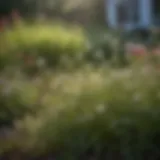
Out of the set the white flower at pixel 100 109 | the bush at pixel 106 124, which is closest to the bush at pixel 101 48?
the bush at pixel 106 124

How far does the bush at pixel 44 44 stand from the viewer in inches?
425

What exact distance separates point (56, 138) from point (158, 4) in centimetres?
1215

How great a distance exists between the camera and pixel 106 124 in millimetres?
6137

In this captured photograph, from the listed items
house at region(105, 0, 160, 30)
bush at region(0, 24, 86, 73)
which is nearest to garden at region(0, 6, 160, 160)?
bush at region(0, 24, 86, 73)

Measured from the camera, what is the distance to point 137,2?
1800 centimetres

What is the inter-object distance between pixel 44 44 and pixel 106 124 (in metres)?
5.33

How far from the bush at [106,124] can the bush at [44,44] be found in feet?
12.9

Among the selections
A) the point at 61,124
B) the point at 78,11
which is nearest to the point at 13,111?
the point at 61,124

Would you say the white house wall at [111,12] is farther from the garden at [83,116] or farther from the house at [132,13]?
the garden at [83,116]

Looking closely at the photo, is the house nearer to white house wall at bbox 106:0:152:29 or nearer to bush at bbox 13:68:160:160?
white house wall at bbox 106:0:152:29

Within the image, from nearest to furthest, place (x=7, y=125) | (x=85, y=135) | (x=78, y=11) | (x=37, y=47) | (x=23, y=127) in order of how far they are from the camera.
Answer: (x=85, y=135) → (x=23, y=127) → (x=7, y=125) → (x=37, y=47) → (x=78, y=11)

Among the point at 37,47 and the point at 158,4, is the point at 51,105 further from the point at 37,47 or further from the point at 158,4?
the point at 158,4

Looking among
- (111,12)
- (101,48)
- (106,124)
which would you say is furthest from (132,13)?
(106,124)

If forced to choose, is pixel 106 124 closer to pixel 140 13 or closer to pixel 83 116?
pixel 83 116
